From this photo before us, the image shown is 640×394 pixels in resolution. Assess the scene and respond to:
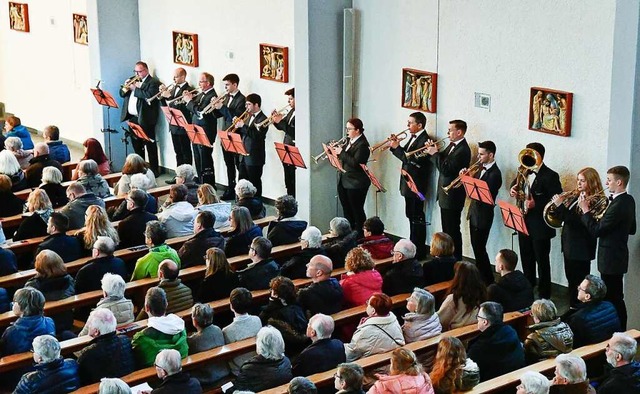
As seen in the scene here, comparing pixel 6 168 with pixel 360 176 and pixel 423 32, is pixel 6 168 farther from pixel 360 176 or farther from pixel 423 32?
pixel 423 32

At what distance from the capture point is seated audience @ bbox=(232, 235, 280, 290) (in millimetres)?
10508

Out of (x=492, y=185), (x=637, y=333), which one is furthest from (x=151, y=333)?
(x=492, y=185)

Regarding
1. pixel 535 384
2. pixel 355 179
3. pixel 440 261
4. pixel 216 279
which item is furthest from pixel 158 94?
pixel 535 384

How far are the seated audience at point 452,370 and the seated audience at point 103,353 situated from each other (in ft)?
8.05

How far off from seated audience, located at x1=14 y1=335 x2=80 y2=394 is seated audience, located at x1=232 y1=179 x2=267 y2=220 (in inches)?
179

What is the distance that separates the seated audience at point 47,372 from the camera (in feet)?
27.0

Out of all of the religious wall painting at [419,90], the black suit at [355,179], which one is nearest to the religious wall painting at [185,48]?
the black suit at [355,179]

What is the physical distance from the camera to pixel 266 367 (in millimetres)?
8422

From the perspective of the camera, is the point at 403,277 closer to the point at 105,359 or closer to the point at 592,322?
the point at 592,322

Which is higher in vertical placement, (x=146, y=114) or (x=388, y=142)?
(x=146, y=114)

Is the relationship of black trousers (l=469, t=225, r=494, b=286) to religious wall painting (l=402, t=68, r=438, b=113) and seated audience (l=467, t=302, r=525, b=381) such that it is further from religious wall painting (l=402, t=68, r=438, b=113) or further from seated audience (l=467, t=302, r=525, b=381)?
seated audience (l=467, t=302, r=525, b=381)

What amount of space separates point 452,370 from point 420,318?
4.08 feet

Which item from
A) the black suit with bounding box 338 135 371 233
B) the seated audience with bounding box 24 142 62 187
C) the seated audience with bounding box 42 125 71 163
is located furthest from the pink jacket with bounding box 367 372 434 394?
the seated audience with bounding box 42 125 71 163

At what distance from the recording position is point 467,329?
9625 millimetres
